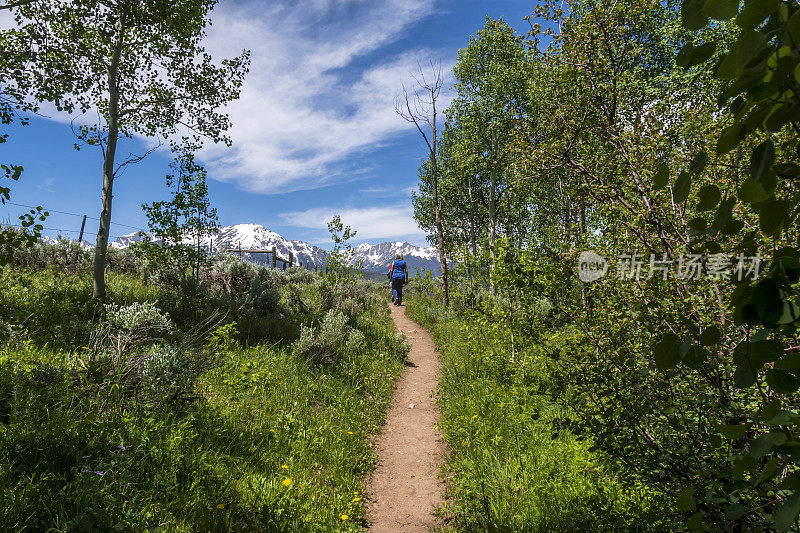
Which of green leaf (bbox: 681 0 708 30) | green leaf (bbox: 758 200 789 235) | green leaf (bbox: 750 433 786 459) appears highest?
green leaf (bbox: 681 0 708 30)

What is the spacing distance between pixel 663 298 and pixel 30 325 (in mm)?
9430

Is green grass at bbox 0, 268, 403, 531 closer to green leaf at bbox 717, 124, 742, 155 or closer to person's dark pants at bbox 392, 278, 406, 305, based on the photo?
green leaf at bbox 717, 124, 742, 155

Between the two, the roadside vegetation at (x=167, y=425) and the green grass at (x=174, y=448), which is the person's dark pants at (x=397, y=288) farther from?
the green grass at (x=174, y=448)

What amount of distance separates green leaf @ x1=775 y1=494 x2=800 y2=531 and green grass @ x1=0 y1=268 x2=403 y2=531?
13.5ft

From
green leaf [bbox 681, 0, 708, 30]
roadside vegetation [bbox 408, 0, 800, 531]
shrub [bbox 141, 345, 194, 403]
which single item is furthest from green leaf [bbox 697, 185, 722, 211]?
shrub [bbox 141, 345, 194, 403]

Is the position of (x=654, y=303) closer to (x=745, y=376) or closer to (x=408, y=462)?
(x=745, y=376)

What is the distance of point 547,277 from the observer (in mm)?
4293

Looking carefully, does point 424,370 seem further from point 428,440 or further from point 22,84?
point 22,84

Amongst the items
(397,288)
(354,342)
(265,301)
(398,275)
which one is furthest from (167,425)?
(397,288)

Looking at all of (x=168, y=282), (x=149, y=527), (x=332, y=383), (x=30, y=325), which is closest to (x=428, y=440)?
(x=332, y=383)

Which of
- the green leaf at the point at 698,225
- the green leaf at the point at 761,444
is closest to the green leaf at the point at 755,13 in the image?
the green leaf at the point at 698,225

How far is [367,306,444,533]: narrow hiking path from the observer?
4.50 metres

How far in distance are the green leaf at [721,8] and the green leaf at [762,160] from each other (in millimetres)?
230

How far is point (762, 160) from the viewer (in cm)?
66
